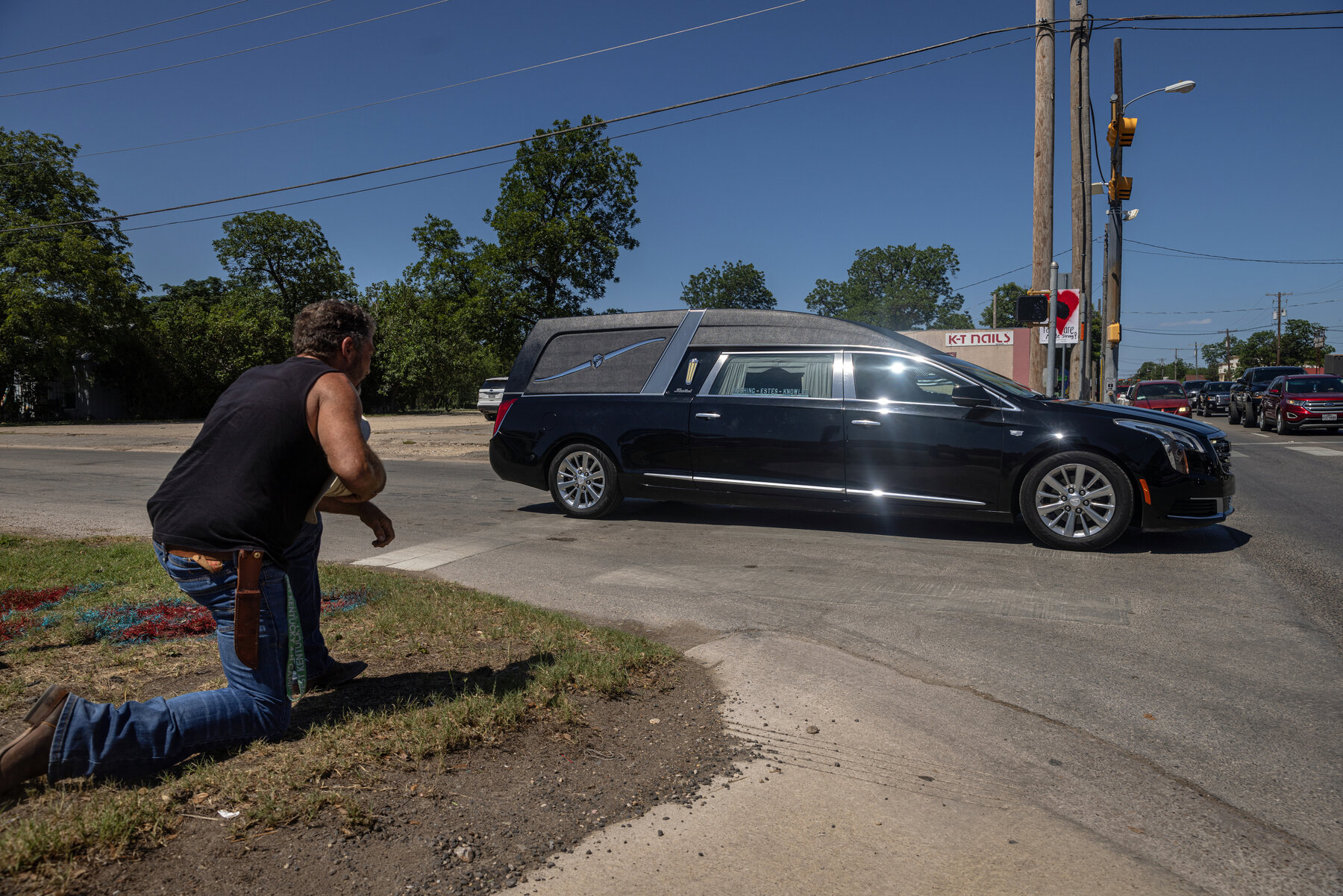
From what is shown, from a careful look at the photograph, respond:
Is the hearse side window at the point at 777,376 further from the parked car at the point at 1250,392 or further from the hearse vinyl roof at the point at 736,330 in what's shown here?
the parked car at the point at 1250,392

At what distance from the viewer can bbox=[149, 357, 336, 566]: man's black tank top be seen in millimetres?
2861

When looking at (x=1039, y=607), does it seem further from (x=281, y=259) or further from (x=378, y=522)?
(x=281, y=259)

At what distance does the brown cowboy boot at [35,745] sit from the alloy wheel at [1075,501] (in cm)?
664

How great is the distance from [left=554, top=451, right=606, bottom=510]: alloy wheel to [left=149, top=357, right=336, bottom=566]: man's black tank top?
5883mm

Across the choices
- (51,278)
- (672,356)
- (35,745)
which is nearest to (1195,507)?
(672,356)

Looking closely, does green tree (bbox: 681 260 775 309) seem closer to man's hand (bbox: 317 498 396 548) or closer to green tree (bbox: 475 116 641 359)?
green tree (bbox: 475 116 641 359)

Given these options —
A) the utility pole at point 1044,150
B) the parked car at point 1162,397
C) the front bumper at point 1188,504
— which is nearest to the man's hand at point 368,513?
the front bumper at point 1188,504

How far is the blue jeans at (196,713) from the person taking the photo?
8.59 feet

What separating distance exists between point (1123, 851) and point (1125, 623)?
9.03ft

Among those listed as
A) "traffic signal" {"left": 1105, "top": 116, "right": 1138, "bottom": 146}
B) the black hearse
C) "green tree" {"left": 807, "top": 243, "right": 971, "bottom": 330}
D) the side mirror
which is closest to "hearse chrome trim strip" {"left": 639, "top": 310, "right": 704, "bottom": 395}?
the black hearse

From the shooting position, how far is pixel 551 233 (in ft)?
136

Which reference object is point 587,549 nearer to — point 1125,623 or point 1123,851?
point 1125,623

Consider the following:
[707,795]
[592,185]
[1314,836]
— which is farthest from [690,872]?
[592,185]

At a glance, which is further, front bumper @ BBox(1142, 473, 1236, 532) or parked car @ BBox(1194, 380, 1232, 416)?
parked car @ BBox(1194, 380, 1232, 416)
